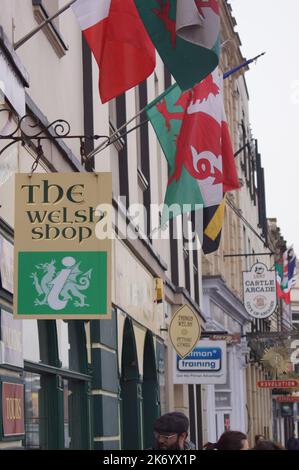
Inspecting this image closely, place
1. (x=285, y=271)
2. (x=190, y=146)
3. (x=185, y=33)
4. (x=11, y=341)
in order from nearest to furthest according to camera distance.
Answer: (x=11, y=341) < (x=185, y=33) < (x=190, y=146) < (x=285, y=271)

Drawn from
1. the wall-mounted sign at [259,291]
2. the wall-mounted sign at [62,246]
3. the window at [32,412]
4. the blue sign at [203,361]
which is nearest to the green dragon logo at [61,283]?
the wall-mounted sign at [62,246]

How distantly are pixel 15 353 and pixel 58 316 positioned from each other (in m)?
0.95

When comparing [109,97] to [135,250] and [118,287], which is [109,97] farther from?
[135,250]

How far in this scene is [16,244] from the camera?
9117 mm

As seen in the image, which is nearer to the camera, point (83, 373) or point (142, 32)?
point (142, 32)

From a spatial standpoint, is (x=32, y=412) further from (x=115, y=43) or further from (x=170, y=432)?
(x=170, y=432)

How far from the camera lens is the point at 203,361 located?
1955 cm

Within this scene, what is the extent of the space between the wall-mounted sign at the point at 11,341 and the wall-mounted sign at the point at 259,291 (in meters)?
28.3

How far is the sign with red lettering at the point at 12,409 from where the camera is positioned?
9.45 m

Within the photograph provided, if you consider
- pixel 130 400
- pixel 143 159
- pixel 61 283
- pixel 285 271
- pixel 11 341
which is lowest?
pixel 130 400

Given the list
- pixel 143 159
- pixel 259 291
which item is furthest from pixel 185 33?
pixel 259 291

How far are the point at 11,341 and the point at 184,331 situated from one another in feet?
31.2

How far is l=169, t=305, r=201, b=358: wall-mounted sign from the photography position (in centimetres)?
1897
